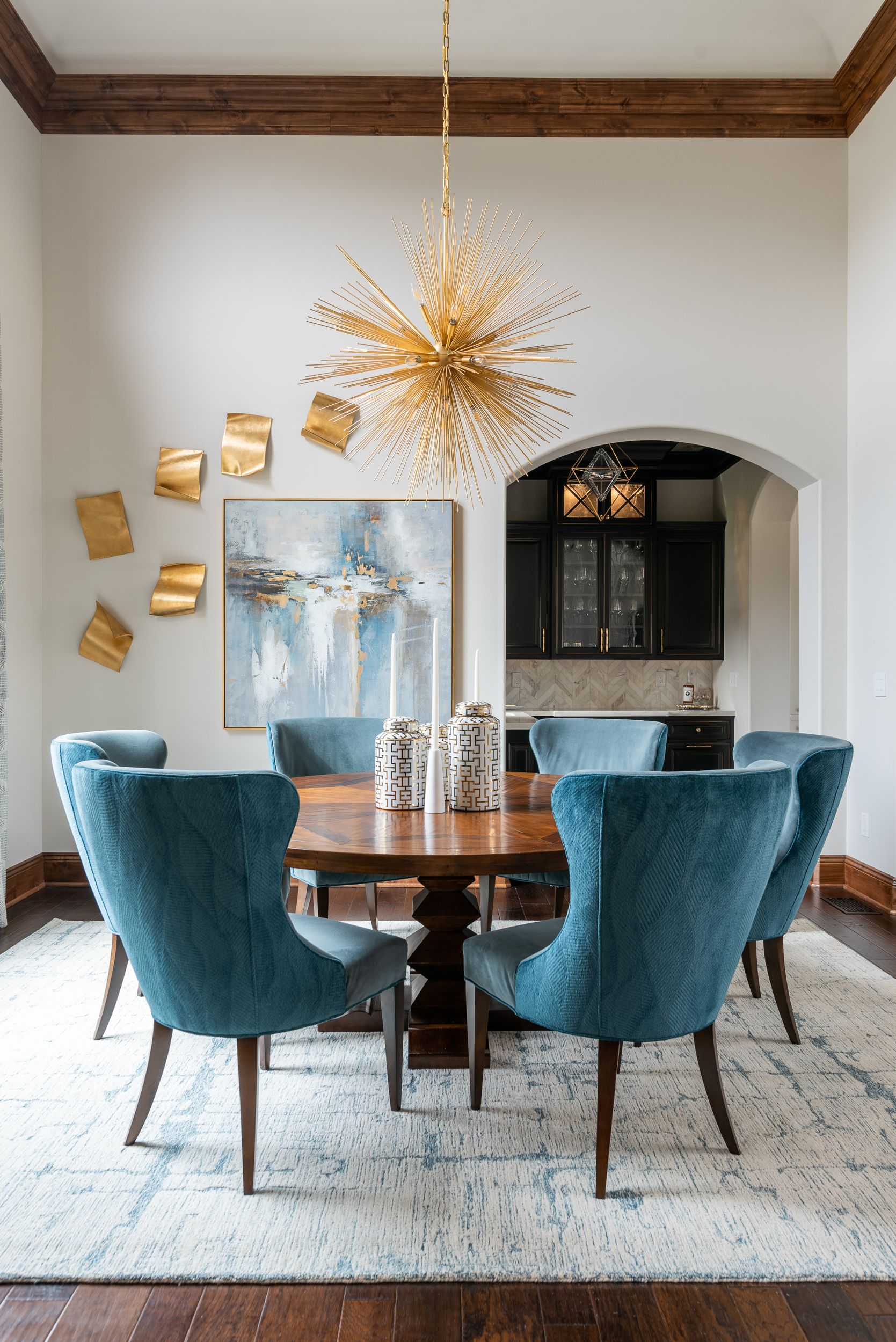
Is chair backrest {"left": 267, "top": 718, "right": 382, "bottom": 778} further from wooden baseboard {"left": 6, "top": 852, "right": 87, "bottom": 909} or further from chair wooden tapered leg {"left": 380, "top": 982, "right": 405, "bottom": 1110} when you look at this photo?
wooden baseboard {"left": 6, "top": 852, "right": 87, "bottom": 909}

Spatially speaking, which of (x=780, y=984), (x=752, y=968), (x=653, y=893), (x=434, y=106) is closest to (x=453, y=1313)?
(x=653, y=893)

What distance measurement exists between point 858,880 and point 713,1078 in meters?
2.59

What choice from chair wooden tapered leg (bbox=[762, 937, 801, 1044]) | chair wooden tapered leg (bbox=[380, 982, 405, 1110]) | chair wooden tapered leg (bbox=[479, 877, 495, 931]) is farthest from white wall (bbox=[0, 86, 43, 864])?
chair wooden tapered leg (bbox=[762, 937, 801, 1044])

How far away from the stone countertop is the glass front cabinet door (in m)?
0.41

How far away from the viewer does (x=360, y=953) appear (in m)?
1.94

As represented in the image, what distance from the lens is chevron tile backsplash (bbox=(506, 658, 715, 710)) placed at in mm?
6539

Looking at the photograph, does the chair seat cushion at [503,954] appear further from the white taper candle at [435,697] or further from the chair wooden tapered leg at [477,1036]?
the white taper candle at [435,697]

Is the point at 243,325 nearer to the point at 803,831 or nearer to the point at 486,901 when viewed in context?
the point at 486,901

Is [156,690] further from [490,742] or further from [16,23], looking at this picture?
[16,23]

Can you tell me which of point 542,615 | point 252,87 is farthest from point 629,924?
point 542,615

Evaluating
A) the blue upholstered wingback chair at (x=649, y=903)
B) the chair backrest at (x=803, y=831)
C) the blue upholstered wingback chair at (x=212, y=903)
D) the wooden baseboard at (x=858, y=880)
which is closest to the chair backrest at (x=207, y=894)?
the blue upholstered wingback chair at (x=212, y=903)

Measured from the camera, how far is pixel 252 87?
4113 mm

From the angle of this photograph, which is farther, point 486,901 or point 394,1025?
point 486,901

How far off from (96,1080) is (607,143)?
4.32 metres
